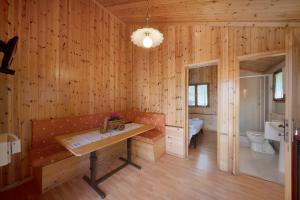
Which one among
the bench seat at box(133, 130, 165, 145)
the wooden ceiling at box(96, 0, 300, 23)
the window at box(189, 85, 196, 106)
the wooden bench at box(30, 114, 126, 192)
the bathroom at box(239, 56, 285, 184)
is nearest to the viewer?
the wooden ceiling at box(96, 0, 300, 23)

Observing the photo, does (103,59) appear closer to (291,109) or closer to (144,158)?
(144,158)

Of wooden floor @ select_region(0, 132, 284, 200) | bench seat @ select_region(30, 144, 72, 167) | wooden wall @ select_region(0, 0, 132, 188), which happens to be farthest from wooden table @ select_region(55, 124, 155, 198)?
wooden wall @ select_region(0, 0, 132, 188)

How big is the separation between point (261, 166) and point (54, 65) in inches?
171

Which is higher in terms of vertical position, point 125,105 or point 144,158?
point 125,105

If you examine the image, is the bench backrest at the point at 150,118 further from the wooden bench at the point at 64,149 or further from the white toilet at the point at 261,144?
the white toilet at the point at 261,144

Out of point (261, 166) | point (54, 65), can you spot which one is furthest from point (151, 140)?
point (54, 65)

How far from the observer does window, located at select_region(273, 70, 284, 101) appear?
125 inches

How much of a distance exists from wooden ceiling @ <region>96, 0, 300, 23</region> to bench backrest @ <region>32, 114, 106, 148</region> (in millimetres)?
2586

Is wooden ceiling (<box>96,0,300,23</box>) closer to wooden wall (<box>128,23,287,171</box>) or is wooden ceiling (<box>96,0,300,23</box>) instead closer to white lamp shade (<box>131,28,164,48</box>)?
wooden wall (<box>128,23,287,171</box>)

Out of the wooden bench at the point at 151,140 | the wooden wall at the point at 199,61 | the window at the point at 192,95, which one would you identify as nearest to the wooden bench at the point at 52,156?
the wooden bench at the point at 151,140

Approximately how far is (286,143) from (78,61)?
3408 mm

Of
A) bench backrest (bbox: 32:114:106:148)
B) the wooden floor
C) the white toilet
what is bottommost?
the wooden floor

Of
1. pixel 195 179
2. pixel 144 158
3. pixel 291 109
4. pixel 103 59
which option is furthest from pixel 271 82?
pixel 103 59

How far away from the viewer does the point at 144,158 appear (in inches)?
112
